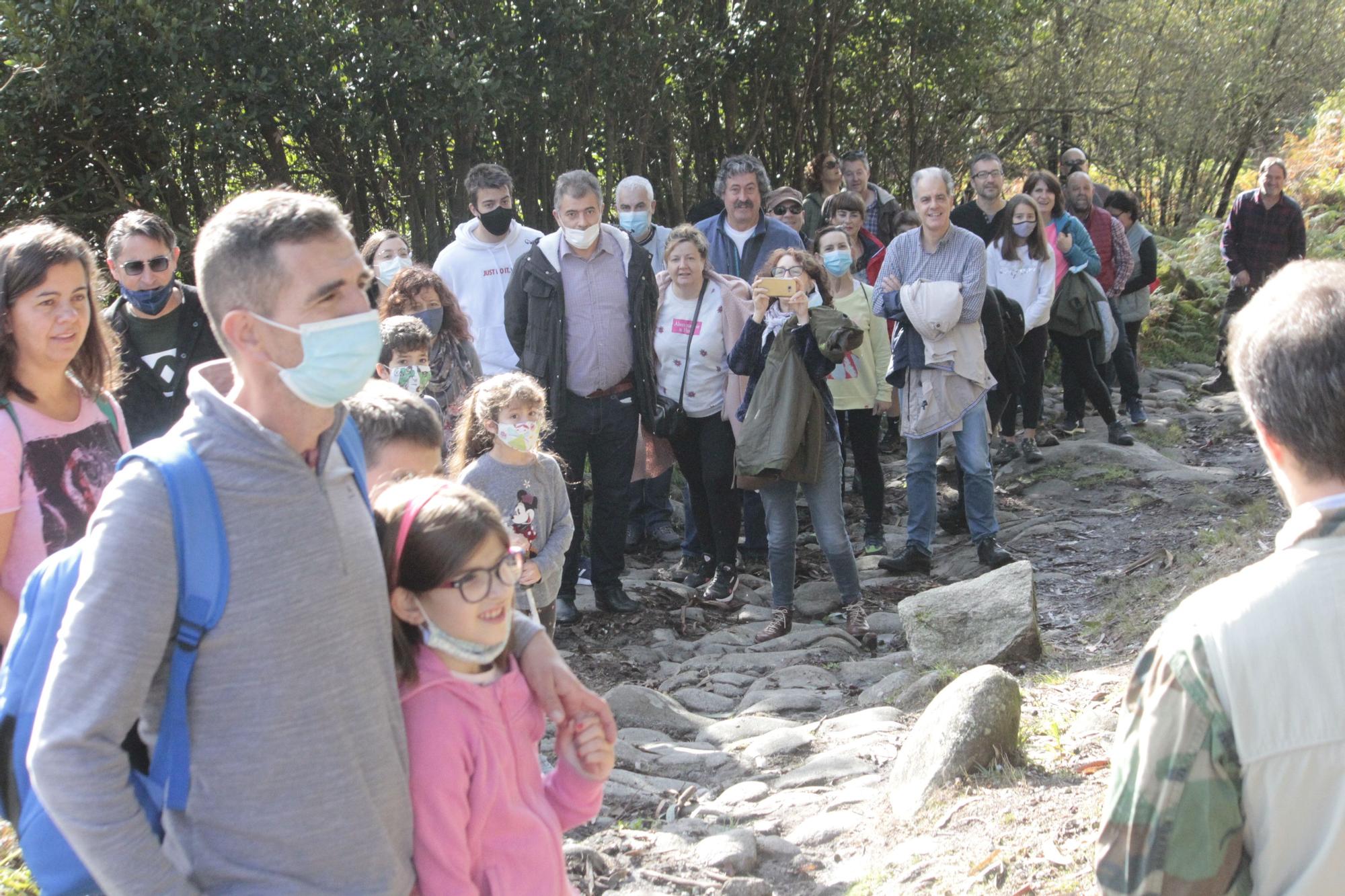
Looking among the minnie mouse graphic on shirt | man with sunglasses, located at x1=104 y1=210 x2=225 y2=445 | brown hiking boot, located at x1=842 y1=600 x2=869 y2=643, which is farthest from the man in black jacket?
man with sunglasses, located at x1=104 y1=210 x2=225 y2=445

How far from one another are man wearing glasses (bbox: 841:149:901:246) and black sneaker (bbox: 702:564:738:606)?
4198 millimetres

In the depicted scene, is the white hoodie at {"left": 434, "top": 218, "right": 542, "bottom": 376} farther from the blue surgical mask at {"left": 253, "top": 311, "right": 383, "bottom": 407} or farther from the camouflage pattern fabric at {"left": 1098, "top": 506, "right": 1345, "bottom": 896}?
the camouflage pattern fabric at {"left": 1098, "top": 506, "right": 1345, "bottom": 896}

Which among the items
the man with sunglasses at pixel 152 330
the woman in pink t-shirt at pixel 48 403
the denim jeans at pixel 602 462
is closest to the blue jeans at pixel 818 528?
the denim jeans at pixel 602 462

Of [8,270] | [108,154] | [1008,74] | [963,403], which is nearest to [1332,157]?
[1008,74]

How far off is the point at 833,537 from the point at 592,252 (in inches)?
84.8

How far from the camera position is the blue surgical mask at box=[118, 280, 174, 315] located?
16.3 feet

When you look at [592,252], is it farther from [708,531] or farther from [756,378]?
[708,531]

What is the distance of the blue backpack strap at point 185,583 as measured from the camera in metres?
1.91

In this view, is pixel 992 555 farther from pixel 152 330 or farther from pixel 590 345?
pixel 152 330

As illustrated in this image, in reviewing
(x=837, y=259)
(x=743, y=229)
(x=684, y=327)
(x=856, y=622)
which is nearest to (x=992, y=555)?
(x=856, y=622)

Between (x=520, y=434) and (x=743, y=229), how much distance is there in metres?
3.93

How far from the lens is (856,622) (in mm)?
7016

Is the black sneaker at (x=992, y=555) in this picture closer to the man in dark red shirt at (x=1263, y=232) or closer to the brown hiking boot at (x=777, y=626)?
the brown hiking boot at (x=777, y=626)

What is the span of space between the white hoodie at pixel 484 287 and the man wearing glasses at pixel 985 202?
12.3ft
